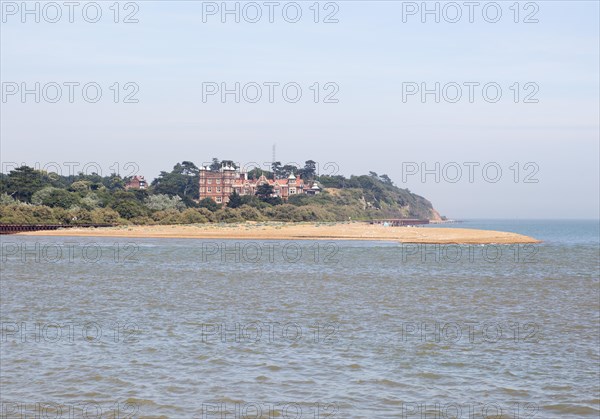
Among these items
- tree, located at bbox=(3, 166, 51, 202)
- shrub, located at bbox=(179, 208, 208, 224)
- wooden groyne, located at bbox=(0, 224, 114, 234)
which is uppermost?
tree, located at bbox=(3, 166, 51, 202)

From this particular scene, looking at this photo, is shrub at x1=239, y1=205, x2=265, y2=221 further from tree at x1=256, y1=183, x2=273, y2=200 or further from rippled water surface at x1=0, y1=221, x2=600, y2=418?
rippled water surface at x1=0, y1=221, x2=600, y2=418

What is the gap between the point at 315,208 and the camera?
6471 inches

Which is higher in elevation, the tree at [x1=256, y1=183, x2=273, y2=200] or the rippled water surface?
the tree at [x1=256, y1=183, x2=273, y2=200]

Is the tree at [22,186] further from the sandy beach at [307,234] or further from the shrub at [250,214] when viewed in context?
the shrub at [250,214]

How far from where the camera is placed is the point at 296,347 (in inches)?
712

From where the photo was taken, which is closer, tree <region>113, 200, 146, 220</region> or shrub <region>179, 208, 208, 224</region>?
tree <region>113, 200, 146, 220</region>

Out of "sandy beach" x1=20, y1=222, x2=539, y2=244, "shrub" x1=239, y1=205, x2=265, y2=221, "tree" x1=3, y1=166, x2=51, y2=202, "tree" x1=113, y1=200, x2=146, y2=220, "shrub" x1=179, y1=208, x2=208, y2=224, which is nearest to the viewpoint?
"sandy beach" x1=20, y1=222, x2=539, y2=244

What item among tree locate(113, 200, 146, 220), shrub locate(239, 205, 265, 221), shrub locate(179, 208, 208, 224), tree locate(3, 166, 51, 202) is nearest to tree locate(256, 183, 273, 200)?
shrub locate(239, 205, 265, 221)

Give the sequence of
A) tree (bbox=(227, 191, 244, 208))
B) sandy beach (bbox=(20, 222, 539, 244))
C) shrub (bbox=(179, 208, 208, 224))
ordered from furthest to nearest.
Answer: tree (bbox=(227, 191, 244, 208)), shrub (bbox=(179, 208, 208, 224)), sandy beach (bbox=(20, 222, 539, 244))

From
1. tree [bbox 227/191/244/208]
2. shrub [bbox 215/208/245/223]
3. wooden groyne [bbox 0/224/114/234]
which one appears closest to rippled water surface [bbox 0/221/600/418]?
wooden groyne [bbox 0/224/114/234]

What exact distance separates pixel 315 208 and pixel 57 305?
13901 cm

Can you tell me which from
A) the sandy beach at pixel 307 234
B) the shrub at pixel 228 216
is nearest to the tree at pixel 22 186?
the sandy beach at pixel 307 234

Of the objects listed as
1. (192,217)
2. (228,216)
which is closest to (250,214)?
(228,216)

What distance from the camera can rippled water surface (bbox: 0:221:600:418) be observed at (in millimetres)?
13117
